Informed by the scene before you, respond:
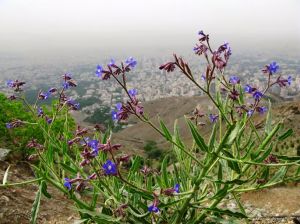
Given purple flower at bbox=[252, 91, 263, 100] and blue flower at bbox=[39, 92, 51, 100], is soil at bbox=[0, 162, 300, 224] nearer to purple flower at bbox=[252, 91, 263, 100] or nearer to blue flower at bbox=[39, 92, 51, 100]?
blue flower at bbox=[39, 92, 51, 100]

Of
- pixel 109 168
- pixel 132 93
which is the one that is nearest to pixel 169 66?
pixel 132 93

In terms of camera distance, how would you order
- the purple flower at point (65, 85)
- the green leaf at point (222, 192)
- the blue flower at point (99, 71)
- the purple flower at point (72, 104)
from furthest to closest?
1. the purple flower at point (72, 104)
2. the purple flower at point (65, 85)
3. the green leaf at point (222, 192)
4. the blue flower at point (99, 71)

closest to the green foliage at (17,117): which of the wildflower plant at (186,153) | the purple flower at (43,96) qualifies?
the wildflower plant at (186,153)

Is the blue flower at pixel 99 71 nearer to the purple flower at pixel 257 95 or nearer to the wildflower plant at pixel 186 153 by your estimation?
the wildflower plant at pixel 186 153

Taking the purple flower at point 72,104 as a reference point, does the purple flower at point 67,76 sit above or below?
above

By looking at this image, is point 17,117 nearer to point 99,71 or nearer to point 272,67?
point 99,71

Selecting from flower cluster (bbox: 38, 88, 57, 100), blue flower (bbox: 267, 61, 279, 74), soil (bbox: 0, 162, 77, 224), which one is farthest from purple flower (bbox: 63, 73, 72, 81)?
soil (bbox: 0, 162, 77, 224)

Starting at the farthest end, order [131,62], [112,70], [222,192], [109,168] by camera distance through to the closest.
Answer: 1. [222,192]
2. [131,62]
3. [112,70]
4. [109,168]

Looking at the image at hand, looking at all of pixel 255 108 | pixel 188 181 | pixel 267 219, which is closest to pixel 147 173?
pixel 188 181

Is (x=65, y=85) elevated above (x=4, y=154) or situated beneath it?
elevated above
